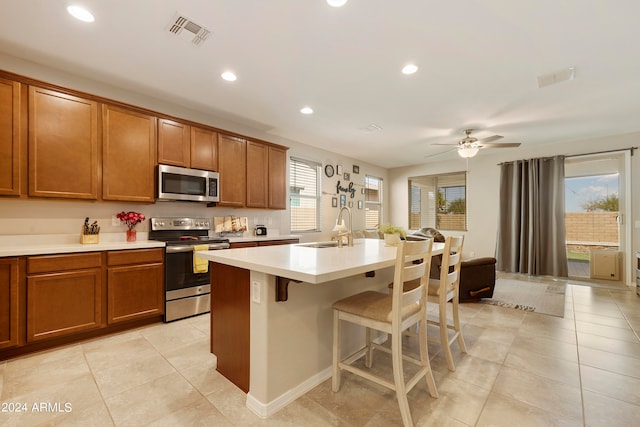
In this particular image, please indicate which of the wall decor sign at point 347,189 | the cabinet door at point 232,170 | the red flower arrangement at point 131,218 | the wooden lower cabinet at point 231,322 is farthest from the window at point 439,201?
the red flower arrangement at point 131,218

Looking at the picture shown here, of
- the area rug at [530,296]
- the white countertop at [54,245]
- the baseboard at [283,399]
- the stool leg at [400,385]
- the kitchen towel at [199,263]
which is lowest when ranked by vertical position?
the area rug at [530,296]

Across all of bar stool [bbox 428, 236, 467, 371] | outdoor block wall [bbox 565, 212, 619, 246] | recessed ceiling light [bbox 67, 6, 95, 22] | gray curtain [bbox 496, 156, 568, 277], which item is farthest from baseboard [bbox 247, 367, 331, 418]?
outdoor block wall [bbox 565, 212, 619, 246]

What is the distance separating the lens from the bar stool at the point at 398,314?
1524 millimetres

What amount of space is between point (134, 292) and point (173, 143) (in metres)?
1.73

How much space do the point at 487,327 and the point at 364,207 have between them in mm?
4363

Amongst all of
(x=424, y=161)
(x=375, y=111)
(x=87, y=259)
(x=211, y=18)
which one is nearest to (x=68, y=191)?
(x=87, y=259)

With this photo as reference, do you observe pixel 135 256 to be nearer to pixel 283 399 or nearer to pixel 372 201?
pixel 283 399

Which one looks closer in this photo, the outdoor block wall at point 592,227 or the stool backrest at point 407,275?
the stool backrest at point 407,275

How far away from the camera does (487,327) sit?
295 centimetres

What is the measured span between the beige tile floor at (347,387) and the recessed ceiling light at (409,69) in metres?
2.56

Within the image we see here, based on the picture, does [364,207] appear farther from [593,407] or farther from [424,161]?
[593,407]

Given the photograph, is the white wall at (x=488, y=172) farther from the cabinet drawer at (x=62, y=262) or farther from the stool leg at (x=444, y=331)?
the cabinet drawer at (x=62, y=262)

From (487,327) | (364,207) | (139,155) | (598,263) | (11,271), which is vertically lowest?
(487,327)

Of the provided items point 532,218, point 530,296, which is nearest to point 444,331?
point 530,296
